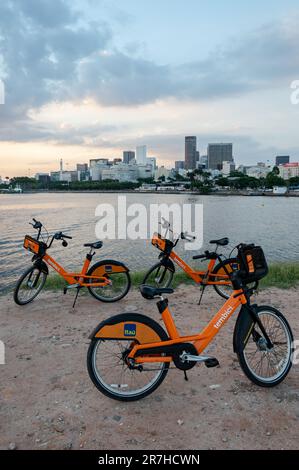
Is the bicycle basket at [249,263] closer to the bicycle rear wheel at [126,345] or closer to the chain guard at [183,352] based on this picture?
the chain guard at [183,352]

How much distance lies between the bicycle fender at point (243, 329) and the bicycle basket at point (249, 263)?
1.05 ft

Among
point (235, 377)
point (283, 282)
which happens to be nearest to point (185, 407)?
point (235, 377)

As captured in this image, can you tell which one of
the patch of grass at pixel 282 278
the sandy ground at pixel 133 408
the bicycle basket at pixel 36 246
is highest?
the bicycle basket at pixel 36 246

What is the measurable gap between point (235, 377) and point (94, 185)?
169 meters

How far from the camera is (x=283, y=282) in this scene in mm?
7691

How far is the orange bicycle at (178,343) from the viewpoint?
3.39 m

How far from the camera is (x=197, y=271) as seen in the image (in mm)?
6969

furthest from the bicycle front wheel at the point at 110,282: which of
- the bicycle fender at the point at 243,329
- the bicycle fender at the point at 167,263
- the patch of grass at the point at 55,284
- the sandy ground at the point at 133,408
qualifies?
the bicycle fender at the point at 243,329

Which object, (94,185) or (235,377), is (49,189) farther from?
(235,377)

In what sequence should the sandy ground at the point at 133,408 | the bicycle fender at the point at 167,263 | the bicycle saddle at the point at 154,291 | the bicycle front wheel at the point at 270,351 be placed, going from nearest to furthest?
the sandy ground at the point at 133,408 < the bicycle saddle at the point at 154,291 < the bicycle front wheel at the point at 270,351 < the bicycle fender at the point at 167,263

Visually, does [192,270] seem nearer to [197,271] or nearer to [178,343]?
[197,271]

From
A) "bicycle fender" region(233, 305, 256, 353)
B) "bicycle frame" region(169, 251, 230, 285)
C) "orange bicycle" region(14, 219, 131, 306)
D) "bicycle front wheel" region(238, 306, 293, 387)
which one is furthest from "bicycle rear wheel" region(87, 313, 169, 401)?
"bicycle frame" region(169, 251, 230, 285)

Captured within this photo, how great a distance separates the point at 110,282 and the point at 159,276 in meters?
1.25

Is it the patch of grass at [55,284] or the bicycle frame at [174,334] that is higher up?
the bicycle frame at [174,334]
